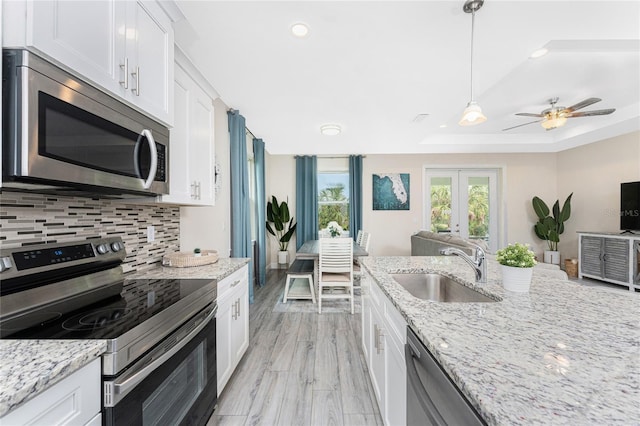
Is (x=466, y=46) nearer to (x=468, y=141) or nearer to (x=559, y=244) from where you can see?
(x=468, y=141)

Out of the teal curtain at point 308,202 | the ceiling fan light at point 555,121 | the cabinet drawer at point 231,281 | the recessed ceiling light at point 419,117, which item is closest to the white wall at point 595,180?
the ceiling fan light at point 555,121

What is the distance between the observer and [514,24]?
1839 millimetres

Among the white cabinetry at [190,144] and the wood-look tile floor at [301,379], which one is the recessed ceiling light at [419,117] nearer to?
the white cabinetry at [190,144]

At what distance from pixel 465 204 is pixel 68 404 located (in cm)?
687

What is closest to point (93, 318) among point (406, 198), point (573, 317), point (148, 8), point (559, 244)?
point (148, 8)

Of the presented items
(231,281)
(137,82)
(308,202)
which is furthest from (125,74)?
(308,202)

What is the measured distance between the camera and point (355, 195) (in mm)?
6094

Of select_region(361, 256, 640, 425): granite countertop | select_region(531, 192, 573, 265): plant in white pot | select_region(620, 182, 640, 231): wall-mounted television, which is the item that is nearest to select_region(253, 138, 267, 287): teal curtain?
select_region(361, 256, 640, 425): granite countertop

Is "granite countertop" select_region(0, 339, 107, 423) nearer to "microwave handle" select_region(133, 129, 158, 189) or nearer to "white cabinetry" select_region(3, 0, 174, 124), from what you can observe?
"microwave handle" select_region(133, 129, 158, 189)

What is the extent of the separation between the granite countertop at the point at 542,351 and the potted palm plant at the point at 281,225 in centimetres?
466

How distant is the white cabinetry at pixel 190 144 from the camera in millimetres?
1765

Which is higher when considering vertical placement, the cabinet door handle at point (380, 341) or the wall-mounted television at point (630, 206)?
the wall-mounted television at point (630, 206)

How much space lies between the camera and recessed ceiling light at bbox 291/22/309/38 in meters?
1.87

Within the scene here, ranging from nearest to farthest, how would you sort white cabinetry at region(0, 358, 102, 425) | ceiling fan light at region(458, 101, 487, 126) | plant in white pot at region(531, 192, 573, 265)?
white cabinetry at region(0, 358, 102, 425) → ceiling fan light at region(458, 101, 487, 126) → plant in white pot at region(531, 192, 573, 265)
